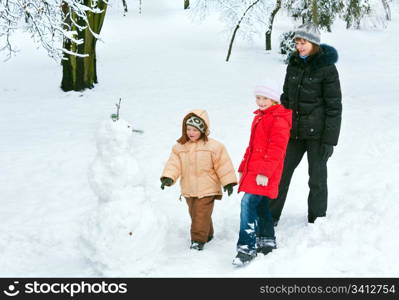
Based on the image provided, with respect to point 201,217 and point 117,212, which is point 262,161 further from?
point 117,212

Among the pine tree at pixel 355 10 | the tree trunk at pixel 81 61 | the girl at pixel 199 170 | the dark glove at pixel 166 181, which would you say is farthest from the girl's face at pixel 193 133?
the pine tree at pixel 355 10

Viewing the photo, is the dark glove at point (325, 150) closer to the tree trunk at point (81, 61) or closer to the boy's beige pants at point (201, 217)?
the boy's beige pants at point (201, 217)

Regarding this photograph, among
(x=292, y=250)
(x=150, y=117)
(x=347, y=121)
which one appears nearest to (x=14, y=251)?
(x=292, y=250)

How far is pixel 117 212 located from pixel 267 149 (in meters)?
1.29

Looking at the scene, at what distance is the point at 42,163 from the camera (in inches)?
313

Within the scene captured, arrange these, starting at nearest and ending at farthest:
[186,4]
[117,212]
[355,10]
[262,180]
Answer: [117,212]
[262,180]
[355,10]
[186,4]

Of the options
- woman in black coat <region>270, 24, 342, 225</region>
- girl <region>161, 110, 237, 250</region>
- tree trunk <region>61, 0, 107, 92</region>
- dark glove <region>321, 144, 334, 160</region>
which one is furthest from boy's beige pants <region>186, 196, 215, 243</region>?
tree trunk <region>61, 0, 107, 92</region>

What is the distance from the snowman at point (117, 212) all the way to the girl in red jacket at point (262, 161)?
A: 79 cm

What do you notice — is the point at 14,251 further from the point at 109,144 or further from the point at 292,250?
the point at 292,250

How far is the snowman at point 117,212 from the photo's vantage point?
4.17m

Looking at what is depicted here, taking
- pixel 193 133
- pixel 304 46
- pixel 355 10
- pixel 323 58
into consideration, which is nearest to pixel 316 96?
pixel 323 58

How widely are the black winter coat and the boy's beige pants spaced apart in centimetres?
102

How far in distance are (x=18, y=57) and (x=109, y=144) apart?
17524 mm

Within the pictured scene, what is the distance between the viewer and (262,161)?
4340 mm
